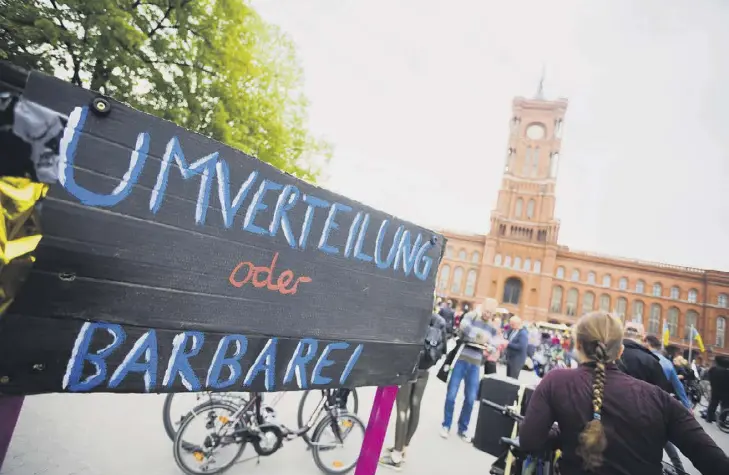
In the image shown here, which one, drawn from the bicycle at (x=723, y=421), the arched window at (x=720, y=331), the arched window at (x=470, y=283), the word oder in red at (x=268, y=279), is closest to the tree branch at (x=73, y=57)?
the word oder in red at (x=268, y=279)

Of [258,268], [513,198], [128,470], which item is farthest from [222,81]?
[513,198]

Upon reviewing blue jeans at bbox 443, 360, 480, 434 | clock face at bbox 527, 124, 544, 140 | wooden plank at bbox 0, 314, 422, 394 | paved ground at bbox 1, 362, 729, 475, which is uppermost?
clock face at bbox 527, 124, 544, 140

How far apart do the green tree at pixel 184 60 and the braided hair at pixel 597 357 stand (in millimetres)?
8041

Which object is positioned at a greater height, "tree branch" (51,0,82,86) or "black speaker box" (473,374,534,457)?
"tree branch" (51,0,82,86)

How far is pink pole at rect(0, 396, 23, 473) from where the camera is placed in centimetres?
97

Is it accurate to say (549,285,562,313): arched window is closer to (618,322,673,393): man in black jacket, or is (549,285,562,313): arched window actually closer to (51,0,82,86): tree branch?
(618,322,673,393): man in black jacket

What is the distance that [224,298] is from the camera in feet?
3.98

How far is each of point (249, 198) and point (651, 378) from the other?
3.98 meters

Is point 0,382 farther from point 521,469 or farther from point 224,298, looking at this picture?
point 521,469

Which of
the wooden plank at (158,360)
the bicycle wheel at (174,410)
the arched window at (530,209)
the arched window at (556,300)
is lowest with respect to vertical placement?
the bicycle wheel at (174,410)

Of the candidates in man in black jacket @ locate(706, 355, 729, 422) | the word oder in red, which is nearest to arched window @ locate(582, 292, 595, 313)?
man in black jacket @ locate(706, 355, 729, 422)

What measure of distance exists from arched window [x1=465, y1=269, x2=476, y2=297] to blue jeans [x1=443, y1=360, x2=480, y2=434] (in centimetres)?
4186

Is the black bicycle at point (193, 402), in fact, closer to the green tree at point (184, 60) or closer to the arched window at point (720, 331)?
the green tree at point (184, 60)

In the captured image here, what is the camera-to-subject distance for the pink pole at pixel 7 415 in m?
0.97
